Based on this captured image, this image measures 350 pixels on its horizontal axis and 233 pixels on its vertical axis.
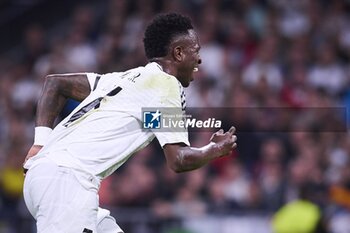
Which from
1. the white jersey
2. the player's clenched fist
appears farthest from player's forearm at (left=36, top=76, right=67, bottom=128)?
the white jersey

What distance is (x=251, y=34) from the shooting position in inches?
524

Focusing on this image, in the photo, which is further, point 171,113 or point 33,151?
point 33,151

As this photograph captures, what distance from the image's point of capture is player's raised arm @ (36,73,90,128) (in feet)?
19.4

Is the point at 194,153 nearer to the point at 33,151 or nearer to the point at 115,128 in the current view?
the point at 115,128

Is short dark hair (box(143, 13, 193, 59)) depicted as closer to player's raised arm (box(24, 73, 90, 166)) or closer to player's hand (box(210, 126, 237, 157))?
player's raised arm (box(24, 73, 90, 166))

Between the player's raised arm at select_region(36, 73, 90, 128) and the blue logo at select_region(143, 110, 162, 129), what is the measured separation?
0.61 m

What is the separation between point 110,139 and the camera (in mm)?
5441

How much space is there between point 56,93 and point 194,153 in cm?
114

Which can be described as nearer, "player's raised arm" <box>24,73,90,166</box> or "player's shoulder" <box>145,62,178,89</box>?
"player's shoulder" <box>145,62,178,89</box>

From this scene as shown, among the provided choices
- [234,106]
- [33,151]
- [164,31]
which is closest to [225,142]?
[164,31]

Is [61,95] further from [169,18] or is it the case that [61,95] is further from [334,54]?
[334,54]

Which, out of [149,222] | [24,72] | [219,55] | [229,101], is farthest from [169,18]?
[24,72]

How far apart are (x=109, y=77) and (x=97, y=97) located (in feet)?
0.68

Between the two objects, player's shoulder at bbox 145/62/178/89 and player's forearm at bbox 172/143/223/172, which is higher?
player's shoulder at bbox 145/62/178/89
